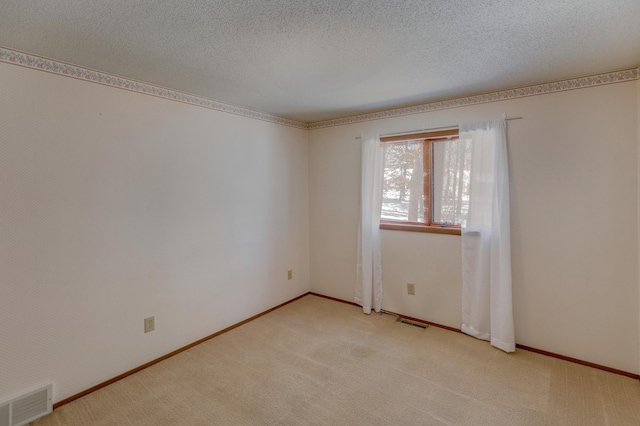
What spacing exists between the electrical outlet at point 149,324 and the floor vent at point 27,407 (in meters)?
0.64

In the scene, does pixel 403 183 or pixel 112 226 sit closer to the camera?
pixel 112 226

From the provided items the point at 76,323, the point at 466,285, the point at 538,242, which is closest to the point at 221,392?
the point at 76,323

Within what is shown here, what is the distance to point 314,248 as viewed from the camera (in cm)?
420

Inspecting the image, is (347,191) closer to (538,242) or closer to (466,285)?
(466,285)

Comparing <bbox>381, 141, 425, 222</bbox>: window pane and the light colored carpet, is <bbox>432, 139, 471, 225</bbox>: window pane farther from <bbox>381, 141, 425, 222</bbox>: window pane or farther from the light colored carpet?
the light colored carpet

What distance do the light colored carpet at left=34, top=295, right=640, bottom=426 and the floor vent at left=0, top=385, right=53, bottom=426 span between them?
72 millimetres

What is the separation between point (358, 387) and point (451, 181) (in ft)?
6.74

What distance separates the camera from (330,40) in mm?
1777

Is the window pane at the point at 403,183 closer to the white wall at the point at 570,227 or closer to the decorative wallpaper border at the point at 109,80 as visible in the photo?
the white wall at the point at 570,227

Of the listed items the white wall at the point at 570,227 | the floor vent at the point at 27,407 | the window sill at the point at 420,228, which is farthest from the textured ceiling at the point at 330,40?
the floor vent at the point at 27,407

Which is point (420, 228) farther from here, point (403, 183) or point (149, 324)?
point (149, 324)

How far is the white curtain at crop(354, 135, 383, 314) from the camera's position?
3484mm

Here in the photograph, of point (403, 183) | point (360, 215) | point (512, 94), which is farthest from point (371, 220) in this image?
point (512, 94)

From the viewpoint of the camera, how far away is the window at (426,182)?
3.02 metres
